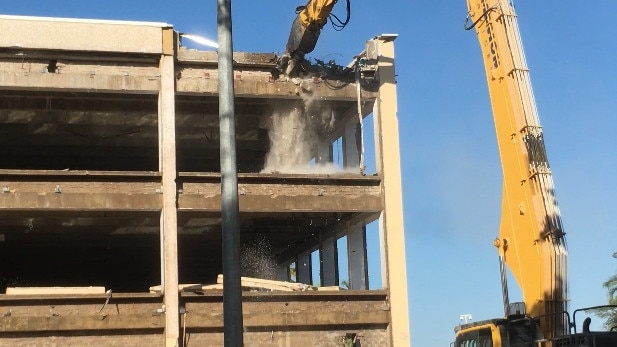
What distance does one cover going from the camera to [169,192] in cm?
2056

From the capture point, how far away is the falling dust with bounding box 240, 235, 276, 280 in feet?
92.8

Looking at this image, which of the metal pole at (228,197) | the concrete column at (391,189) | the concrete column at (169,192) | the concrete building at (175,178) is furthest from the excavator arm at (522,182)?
the metal pole at (228,197)

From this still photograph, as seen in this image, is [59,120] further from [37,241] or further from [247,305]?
[247,305]

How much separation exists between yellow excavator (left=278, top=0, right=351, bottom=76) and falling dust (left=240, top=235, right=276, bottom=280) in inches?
307

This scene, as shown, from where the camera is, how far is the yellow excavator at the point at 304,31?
20.0 metres

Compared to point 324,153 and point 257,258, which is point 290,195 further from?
point 257,258

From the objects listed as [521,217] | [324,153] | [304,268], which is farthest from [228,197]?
[304,268]

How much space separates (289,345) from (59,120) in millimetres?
8832

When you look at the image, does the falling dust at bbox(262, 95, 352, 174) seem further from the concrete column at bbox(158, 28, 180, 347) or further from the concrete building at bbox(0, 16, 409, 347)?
the concrete column at bbox(158, 28, 180, 347)

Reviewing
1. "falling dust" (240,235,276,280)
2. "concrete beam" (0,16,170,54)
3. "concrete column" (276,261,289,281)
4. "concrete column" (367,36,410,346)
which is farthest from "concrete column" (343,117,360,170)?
"concrete column" (276,261,289,281)

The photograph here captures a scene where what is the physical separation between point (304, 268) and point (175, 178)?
1105cm

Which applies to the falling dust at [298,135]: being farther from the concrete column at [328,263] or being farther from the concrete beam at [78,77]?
the concrete beam at [78,77]

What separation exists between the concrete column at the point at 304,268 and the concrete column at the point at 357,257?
20.4 ft

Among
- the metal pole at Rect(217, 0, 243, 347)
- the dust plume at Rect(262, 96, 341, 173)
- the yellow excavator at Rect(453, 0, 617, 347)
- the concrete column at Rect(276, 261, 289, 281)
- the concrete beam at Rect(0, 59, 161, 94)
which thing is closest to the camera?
the metal pole at Rect(217, 0, 243, 347)
